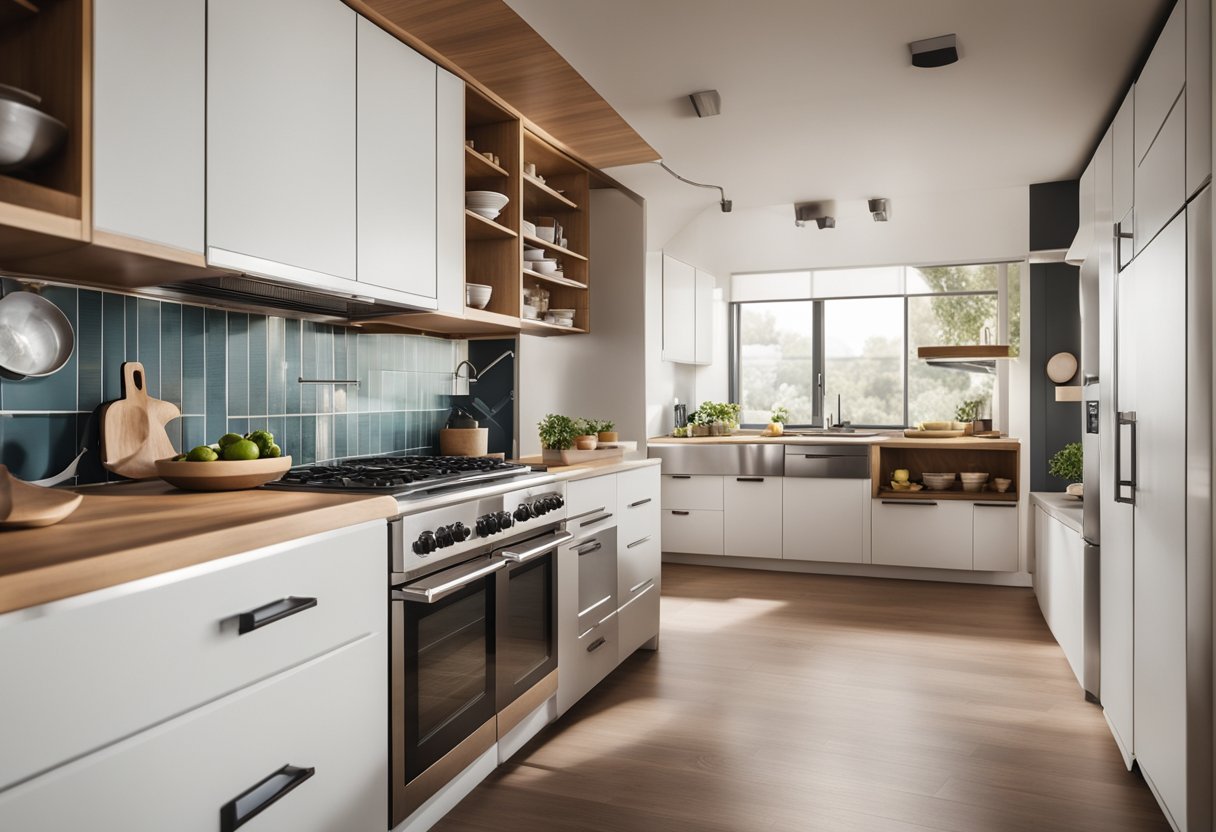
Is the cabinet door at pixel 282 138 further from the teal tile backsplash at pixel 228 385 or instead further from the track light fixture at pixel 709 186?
the track light fixture at pixel 709 186

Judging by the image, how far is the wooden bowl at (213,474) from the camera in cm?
193

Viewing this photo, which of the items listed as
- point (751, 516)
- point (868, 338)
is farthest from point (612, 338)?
point (868, 338)

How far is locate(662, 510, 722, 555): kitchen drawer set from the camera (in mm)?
5508

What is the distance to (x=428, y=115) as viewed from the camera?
2.62 metres

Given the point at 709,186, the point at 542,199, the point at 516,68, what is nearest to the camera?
the point at 516,68

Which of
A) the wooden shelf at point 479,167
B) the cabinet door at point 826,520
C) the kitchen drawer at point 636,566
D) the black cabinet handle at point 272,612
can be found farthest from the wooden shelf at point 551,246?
the cabinet door at point 826,520

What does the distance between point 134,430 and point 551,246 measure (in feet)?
6.21

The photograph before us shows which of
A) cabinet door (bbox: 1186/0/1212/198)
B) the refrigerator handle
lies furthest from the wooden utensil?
the refrigerator handle

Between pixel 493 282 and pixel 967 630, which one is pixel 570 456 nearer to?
pixel 493 282

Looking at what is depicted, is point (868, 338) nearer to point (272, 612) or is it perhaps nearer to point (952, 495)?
point (952, 495)

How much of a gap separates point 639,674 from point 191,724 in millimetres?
2234

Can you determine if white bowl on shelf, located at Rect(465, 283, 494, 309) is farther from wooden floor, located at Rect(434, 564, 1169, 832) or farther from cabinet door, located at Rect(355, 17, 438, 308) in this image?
wooden floor, located at Rect(434, 564, 1169, 832)

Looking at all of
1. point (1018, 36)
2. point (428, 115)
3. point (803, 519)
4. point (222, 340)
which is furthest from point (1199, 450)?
point (803, 519)

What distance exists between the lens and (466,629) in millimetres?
2246
